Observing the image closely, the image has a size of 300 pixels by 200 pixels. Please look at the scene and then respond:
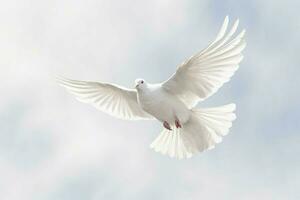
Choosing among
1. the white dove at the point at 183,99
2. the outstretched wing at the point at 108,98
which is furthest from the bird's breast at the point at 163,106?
the outstretched wing at the point at 108,98

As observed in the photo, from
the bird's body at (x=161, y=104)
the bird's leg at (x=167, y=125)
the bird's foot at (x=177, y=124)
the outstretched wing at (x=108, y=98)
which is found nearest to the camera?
the bird's body at (x=161, y=104)

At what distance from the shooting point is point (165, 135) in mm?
21734

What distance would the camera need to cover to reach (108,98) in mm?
22172

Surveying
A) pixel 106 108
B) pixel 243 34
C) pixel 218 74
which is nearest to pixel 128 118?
pixel 106 108

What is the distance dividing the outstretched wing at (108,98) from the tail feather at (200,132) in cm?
102

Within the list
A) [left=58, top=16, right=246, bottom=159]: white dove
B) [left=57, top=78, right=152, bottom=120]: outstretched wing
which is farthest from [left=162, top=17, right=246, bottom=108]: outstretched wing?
[left=57, top=78, right=152, bottom=120]: outstretched wing

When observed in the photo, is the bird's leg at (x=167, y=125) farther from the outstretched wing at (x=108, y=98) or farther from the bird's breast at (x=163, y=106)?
the outstretched wing at (x=108, y=98)

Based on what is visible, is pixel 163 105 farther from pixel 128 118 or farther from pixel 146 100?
pixel 128 118

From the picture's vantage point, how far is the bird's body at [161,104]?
Result: 19609mm

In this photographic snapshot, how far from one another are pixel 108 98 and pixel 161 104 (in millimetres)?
2865

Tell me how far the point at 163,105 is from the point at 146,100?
47cm

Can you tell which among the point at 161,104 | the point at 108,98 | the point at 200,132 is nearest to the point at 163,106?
the point at 161,104

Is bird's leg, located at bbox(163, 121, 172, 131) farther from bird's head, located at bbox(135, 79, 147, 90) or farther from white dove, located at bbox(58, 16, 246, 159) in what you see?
bird's head, located at bbox(135, 79, 147, 90)

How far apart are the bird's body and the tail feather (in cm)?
47
